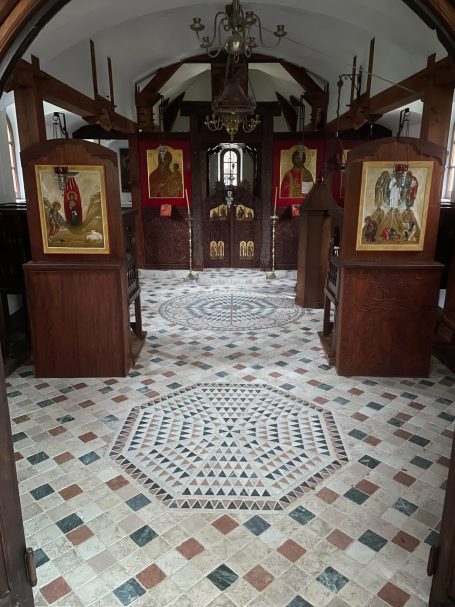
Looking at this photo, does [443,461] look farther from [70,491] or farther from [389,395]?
[70,491]

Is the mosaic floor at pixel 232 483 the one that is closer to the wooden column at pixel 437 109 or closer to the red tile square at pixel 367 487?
the red tile square at pixel 367 487

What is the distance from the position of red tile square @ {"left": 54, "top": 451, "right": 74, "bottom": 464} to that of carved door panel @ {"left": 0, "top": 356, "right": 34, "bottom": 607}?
47.5 inches

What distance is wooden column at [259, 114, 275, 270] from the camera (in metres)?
9.23

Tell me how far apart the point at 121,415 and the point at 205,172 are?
7122mm

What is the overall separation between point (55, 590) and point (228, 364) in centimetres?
285

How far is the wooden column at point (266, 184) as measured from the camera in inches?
364

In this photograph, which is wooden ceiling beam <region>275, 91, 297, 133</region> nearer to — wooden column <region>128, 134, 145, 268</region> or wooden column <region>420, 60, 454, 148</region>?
wooden column <region>128, 134, 145, 268</region>

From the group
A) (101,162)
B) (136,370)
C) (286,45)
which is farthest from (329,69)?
(136,370)

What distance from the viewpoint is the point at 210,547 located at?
93.6 inches

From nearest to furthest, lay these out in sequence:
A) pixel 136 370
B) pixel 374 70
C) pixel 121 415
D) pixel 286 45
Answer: pixel 121 415 → pixel 136 370 → pixel 374 70 → pixel 286 45

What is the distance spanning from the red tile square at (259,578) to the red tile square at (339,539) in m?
0.42

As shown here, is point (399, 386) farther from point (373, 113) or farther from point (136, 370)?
point (373, 113)

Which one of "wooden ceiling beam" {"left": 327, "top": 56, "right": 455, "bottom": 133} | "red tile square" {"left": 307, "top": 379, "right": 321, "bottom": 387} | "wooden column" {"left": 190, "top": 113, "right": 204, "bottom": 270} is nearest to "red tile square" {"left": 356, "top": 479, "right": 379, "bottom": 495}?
"red tile square" {"left": 307, "top": 379, "right": 321, "bottom": 387}

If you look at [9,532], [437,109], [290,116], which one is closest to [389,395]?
[437,109]
